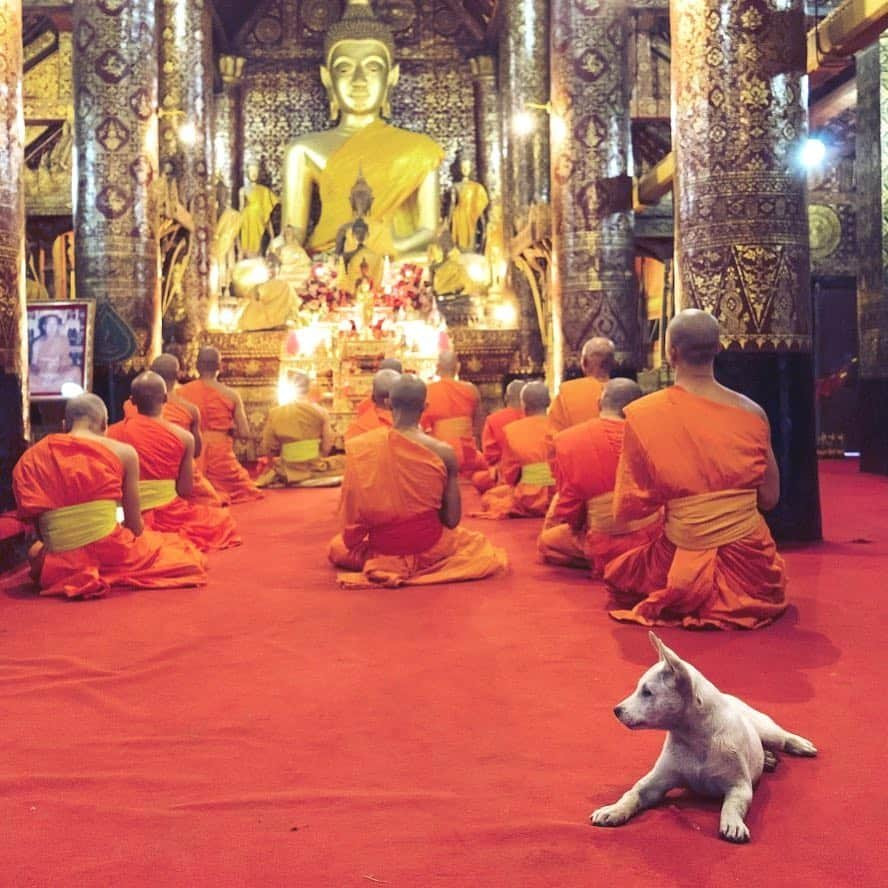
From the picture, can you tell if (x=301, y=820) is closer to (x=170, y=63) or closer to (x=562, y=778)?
(x=562, y=778)

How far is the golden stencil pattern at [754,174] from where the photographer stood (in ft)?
21.7

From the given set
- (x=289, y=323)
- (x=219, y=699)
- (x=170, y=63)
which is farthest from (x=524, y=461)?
(x=170, y=63)

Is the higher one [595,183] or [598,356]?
[595,183]

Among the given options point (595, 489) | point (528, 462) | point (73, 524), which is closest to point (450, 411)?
point (528, 462)

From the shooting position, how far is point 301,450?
1079 cm

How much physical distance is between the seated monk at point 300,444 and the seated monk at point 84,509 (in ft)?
15.4

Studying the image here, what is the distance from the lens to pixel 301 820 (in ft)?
8.42

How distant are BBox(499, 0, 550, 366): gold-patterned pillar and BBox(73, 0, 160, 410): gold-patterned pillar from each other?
5.51m

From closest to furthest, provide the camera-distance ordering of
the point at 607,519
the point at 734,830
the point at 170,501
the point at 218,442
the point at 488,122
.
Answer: the point at 734,830 → the point at 607,519 → the point at 170,501 → the point at 218,442 → the point at 488,122

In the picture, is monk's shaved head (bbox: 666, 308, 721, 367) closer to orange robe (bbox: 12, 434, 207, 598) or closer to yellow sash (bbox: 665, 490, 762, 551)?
yellow sash (bbox: 665, 490, 762, 551)

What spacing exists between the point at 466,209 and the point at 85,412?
12.7 m

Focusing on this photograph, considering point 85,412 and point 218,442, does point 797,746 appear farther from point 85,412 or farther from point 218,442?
point 218,442

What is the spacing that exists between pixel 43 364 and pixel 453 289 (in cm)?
838

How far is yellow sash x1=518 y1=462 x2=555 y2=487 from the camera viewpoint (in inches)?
319
